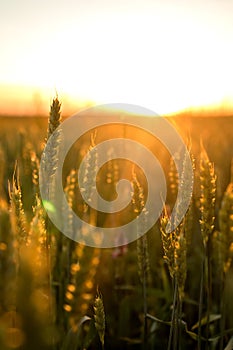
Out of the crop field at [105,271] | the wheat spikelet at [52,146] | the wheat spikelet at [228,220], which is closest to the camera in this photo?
the crop field at [105,271]

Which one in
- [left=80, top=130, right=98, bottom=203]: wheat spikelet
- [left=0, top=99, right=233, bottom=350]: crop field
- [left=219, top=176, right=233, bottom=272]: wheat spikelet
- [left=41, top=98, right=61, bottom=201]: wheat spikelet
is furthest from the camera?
[left=80, top=130, right=98, bottom=203]: wheat spikelet

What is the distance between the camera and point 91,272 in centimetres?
69

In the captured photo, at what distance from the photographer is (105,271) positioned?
2.14 metres

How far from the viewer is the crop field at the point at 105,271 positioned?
2.27 feet

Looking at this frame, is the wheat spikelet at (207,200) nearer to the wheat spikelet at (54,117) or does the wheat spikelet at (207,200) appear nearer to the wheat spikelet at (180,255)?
the wheat spikelet at (180,255)

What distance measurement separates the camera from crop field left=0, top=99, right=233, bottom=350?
0.69 meters

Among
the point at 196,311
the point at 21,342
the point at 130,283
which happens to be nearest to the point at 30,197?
the point at 130,283

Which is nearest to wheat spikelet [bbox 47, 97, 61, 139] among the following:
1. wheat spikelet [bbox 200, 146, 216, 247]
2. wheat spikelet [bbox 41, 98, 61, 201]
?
wheat spikelet [bbox 41, 98, 61, 201]

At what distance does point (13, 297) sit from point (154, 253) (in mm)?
1615

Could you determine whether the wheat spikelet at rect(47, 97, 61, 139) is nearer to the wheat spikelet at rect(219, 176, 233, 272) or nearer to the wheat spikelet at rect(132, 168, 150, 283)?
the wheat spikelet at rect(132, 168, 150, 283)

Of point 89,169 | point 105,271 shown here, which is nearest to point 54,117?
point 89,169

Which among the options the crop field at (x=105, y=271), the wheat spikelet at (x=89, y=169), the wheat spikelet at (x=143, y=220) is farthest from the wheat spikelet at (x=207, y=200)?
the wheat spikelet at (x=89, y=169)

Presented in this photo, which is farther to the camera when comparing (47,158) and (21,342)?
(47,158)

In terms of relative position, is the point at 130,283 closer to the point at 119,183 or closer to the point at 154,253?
the point at 154,253
